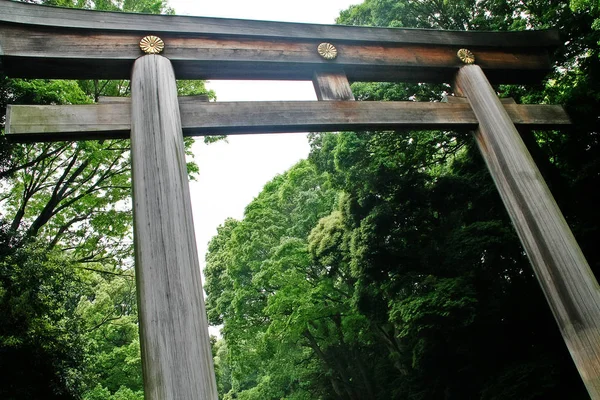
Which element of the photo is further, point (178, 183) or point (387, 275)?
point (387, 275)

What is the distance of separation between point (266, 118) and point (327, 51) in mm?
1221

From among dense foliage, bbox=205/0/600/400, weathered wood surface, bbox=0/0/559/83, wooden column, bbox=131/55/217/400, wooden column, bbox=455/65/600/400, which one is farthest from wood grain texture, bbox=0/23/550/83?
dense foliage, bbox=205/0/600/400

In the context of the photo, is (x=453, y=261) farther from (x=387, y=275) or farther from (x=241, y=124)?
(x=241, y=124)

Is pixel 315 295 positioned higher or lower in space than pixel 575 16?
lower

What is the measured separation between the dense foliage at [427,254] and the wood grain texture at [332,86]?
2.84 meters

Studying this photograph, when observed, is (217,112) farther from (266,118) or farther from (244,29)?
(244,29)

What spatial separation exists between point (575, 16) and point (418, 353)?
7367 millimetres

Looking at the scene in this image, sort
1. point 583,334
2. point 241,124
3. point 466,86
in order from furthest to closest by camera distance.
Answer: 1. point 466,86
2. point 241,124
3. point 583,334

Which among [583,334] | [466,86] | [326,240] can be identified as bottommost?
[583,334]

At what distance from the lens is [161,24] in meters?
3.52

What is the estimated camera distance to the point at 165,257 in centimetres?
249

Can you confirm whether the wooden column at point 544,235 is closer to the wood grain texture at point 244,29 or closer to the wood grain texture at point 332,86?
the wood grain texture at point 244,29

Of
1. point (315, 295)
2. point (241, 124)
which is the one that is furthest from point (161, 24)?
point (315, 295)

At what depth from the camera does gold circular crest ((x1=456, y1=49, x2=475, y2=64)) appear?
4477 millimetres
